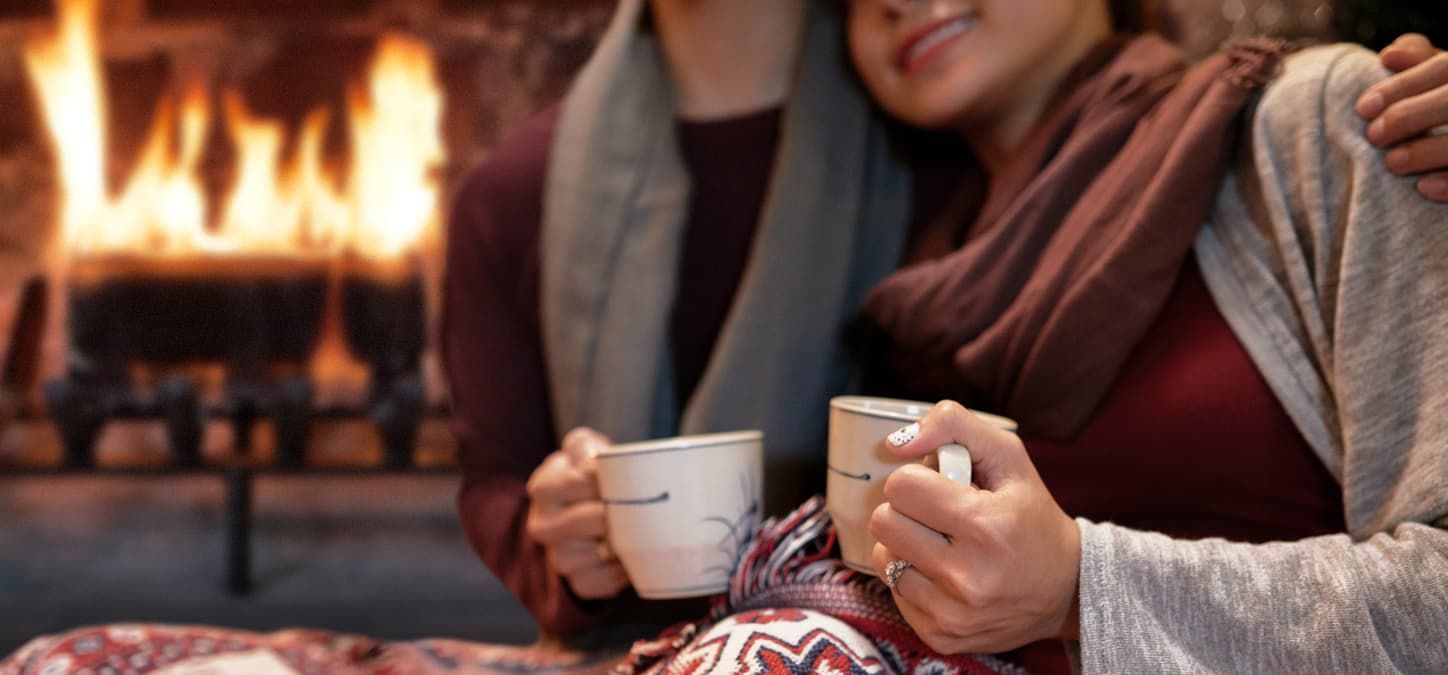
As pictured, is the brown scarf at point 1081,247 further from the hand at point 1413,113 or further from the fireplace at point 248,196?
the fireplace at point 248,196

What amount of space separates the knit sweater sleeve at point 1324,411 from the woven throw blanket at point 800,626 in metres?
0.09

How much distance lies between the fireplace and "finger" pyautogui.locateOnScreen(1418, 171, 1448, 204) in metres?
1.37

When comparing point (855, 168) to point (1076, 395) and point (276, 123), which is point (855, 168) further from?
point (276, 123)

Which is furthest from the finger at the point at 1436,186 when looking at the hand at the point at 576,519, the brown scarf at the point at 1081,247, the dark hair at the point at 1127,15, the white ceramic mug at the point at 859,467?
the hand at the point at 576,519

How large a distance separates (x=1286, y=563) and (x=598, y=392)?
581 mm

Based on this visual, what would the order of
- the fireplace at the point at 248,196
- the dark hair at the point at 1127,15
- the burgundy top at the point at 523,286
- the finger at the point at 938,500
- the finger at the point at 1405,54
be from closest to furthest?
the finger at the point at 938,500 → the finger at the point at 1405,54 → the dark hair at the point at 1127,15 → the burgundy top at the point at 523,286 → the fireplace at the point at 248,196

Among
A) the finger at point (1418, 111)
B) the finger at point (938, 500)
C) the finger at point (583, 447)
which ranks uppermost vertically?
the finger at point (1418, 111)

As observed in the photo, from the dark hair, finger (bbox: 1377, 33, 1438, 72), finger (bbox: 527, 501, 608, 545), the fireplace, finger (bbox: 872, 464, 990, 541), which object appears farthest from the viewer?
the fireplace

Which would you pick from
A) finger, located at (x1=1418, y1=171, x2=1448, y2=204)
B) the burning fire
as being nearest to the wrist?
finger, located at (x1=1418, y1=171, x2=1448, y2=204)

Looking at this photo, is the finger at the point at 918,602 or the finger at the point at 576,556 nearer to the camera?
the finger at the point at 918,602

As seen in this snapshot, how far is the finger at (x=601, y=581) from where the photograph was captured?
0.81 metres

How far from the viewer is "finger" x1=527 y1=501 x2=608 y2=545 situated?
759 millimetres

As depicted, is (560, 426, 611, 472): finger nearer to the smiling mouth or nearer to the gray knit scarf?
the gray knit scarf

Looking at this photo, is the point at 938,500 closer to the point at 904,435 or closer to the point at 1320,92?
the point at 904,435
